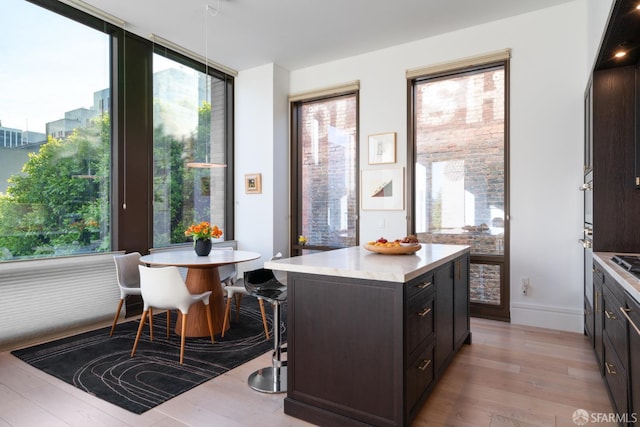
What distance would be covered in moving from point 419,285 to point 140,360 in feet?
7.41

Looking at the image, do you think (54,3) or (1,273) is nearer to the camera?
(1,273)

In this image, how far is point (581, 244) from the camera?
3537 mm

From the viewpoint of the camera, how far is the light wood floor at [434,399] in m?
2.04

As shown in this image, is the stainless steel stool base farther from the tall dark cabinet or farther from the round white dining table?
the tall dark cabinet

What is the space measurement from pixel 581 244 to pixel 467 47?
2413mm

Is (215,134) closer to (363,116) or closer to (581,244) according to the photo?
(363,116)

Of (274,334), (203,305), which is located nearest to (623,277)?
(274,334)

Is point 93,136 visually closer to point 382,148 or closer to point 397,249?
point 382,148

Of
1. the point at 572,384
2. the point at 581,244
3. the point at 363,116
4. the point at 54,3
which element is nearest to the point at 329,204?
the point at 363,116

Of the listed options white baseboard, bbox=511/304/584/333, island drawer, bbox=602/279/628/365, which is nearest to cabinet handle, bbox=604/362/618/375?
island drawer, bbox=602/279/628/365

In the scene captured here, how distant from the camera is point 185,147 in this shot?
489 centimetres

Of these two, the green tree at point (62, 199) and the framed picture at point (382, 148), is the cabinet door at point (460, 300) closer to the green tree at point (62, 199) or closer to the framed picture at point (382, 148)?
the framed picture at point (382, 148)

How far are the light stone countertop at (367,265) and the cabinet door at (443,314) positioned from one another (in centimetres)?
12

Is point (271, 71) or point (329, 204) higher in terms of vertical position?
point (271, 71)
